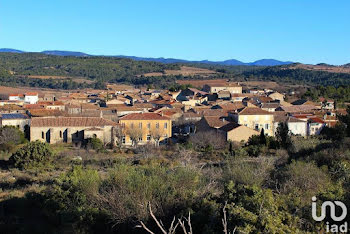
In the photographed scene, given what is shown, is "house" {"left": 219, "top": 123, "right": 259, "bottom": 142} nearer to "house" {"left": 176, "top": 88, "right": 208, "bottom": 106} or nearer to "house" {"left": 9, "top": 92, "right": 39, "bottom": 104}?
"house" {"left": 176, "top": 88, "right": 208, "bottom": 106}

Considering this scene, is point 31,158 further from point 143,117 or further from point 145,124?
point 143,117

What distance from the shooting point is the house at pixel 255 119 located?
141 feet

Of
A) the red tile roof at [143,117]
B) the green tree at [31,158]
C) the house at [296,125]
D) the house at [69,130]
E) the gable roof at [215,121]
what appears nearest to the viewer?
the green tree at [31,158]

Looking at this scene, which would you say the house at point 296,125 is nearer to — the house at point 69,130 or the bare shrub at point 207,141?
the bare shrub at point 207,141

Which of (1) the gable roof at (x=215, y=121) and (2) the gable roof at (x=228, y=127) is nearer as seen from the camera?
(2) the gable roof at (x=228, y=127)

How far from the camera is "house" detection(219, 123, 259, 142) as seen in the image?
35.8 metres

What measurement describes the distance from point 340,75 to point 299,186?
402ft

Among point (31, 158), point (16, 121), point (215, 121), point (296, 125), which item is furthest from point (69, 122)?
point (296, 125)

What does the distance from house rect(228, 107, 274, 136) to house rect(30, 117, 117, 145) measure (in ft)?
42.4

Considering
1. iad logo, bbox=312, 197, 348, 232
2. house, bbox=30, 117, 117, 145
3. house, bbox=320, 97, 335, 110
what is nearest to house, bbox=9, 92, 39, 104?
house, bbox=30, 117, 117, 145

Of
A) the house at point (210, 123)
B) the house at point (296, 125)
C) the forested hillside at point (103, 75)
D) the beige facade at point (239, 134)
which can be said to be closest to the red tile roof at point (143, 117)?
the house at point (210, 123)

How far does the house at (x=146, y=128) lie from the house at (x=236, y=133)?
5.51 m

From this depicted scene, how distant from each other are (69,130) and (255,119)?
717 inches

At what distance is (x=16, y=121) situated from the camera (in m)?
40.2
